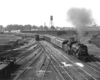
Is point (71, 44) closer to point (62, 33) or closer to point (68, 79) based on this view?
point (68, 79)

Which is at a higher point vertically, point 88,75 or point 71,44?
point 71,44

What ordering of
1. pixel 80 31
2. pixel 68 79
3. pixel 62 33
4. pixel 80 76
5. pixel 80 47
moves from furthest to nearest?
pixel 62 33
pixel 80 31
pixel 80 47
pixel 80 76
pixel 68 79

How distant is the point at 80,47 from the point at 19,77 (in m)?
13.5

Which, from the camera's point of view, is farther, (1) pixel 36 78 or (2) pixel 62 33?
(2) pixel 62 33

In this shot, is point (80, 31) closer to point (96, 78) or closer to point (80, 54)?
point (80, 54)

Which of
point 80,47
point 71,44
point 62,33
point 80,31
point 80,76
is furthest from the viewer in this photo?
point 62,33

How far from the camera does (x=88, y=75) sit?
20172mm

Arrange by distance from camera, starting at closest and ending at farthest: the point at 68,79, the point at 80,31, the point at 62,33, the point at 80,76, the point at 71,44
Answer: the point at 68,79 → the point at 80,76 → the point at 71,44 → the point at 80,31 → the point at 62,33

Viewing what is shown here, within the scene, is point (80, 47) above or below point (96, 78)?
above

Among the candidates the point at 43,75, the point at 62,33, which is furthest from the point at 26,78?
the point at 62,33

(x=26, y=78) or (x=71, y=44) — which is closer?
(x=26, y=78)

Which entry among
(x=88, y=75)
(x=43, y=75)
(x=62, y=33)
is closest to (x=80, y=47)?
(x=88, y=75)

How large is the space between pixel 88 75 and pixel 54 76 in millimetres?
4289

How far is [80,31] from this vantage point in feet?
125
